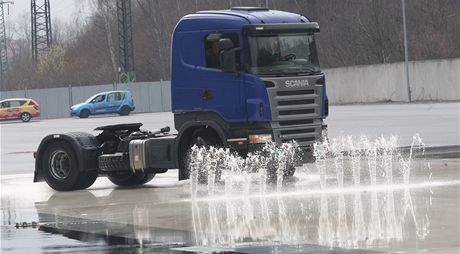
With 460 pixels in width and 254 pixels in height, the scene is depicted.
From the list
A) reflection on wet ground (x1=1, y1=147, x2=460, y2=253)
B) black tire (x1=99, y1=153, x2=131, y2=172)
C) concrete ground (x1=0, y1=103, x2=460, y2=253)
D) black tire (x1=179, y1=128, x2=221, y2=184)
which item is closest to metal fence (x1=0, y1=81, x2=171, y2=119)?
concrete ground (x1=0, y1=103, x2=460, y2=253)

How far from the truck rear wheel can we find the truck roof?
3.12m

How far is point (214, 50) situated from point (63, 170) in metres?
3.75

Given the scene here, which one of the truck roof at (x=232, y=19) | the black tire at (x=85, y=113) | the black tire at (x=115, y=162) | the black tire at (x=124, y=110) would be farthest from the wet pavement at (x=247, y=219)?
the black tire at (x=85, y=113)

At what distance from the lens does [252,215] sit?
1544cm

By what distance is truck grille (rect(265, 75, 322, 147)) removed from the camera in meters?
20.0

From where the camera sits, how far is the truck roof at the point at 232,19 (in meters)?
20.2

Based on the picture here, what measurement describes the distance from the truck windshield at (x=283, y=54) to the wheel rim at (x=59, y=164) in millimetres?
4041

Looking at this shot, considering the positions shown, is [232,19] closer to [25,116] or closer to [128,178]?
[128,178]

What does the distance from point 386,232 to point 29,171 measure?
49.7ft

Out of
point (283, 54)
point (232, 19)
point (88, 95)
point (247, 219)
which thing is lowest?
point (247, 219)

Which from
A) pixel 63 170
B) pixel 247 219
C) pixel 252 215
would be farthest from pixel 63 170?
pixel 247 219

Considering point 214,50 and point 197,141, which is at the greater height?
point 214,50

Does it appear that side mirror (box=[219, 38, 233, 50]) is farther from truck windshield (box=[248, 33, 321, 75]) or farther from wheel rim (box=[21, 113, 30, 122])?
wheel rim (box=[21, 113, 30, 122])

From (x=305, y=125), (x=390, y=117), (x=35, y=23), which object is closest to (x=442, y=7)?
(x=390, y=117)
